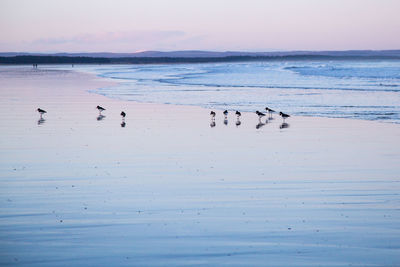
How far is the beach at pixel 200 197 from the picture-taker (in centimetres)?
648

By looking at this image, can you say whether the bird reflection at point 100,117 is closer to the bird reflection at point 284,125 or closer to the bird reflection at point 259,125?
the bird reflection at point 259,125

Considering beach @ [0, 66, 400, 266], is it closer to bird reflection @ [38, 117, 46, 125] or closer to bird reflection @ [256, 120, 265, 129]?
bird reflection @ [256, 120, 265, 129]

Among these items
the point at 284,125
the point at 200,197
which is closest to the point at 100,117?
the point at 284,125

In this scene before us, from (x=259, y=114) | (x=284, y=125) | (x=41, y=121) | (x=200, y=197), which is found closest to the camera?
(x=200, y=197)

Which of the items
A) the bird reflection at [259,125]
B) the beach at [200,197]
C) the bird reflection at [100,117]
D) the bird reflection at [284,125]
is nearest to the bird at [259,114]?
the bird reflection at [259,125]

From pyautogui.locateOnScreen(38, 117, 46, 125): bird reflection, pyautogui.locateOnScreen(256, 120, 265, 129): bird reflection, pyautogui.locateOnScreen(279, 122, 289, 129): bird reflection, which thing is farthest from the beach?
pyautogui.locateOnScreen(38, 117, 46, 125): bird reflection

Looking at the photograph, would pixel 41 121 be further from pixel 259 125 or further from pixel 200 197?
pixel 200 197

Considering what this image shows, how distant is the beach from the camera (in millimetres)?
6477

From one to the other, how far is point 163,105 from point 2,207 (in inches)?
669

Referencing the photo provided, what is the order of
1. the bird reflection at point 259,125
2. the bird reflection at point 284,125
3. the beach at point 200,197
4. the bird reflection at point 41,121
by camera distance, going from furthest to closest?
1. the bird reflection at point 41,121
2. the bird reflection at point 259,125
3. the bird reflection at point 284,125
4. the beach at point 200,197

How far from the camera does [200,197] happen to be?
883 cm

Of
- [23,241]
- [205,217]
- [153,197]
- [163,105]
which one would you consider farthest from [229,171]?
[163,105]

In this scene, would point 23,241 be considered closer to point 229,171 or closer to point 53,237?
point 53,237

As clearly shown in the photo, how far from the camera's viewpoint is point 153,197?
8.85 metres
